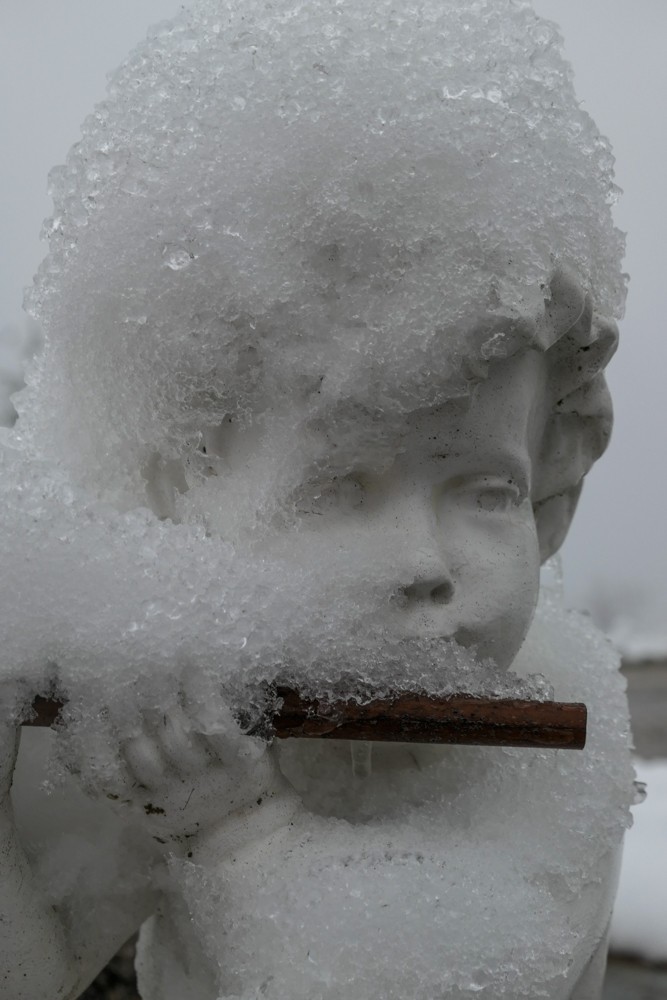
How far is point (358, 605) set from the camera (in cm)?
91

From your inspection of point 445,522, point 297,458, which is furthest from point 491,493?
point 297,458

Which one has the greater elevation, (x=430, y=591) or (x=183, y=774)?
Result: (x=430, y=591)

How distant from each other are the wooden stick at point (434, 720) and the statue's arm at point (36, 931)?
0.22 meters

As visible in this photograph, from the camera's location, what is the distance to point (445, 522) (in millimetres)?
954

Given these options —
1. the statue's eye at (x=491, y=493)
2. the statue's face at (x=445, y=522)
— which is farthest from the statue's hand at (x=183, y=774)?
Result: the statue's eye at (x=491, y=493)

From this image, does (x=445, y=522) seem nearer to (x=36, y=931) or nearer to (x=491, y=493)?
(x=491, y=493)

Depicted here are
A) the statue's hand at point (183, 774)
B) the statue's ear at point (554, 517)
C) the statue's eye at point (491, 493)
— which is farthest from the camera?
the statue's ear at point (554, 517)

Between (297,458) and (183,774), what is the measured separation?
0.26 metres

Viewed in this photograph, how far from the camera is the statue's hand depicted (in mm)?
848

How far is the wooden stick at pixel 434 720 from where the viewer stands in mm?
893

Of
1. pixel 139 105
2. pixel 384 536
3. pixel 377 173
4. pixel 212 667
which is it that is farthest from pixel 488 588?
pixel 139 105

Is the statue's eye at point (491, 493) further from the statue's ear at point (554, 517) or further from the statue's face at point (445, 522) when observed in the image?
the statue's ear at point (554, 517)

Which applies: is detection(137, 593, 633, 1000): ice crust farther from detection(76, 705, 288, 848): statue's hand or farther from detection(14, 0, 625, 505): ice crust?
detection(14, 0, 625, 505): ice crust

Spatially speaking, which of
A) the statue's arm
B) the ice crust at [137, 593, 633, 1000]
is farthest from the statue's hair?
the statue's arm
